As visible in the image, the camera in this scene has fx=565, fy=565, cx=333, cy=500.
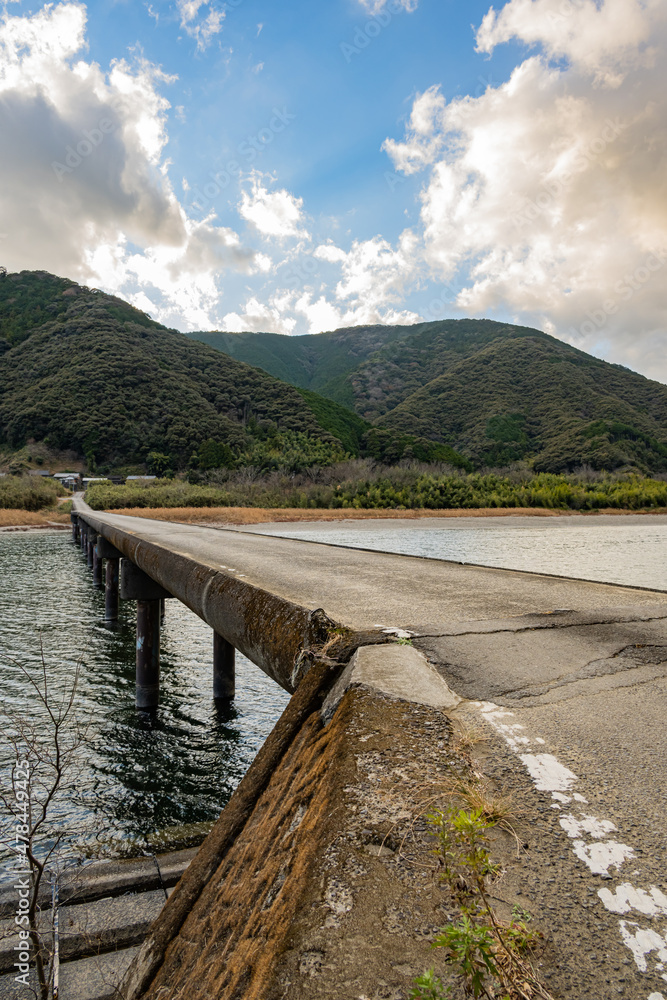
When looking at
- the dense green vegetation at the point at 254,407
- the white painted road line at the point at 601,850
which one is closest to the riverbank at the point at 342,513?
the dense green vegetation at the point at 254,407

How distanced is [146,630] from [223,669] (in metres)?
1.14

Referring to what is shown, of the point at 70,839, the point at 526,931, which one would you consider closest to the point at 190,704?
the point at 70,839

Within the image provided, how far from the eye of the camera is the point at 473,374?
267ft

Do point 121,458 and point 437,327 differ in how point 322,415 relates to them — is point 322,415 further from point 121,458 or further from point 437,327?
point 437,327

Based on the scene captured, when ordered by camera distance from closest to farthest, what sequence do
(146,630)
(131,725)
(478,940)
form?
(478,940) < (131,725) < (146,630)

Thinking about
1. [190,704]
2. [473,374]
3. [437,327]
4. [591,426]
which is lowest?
[190,704]

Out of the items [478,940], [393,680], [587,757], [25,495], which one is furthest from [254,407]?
[478,940]

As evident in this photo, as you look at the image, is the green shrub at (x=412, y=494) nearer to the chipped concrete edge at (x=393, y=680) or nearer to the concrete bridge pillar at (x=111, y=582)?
the concrete bridge pillar at (x=111, y=582)

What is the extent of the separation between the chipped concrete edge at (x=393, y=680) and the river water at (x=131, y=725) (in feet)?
9.47

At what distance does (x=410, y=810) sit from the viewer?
1.19 meters

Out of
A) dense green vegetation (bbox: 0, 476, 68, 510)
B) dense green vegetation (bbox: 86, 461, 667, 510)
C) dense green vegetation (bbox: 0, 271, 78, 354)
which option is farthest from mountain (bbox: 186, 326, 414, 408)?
dense green vegetation (bbox: 86, 461, 667, 510)

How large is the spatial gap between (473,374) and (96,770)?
269 feet

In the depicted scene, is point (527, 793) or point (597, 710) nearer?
point (527, 793)

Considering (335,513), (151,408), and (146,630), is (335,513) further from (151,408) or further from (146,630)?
(151,408)
